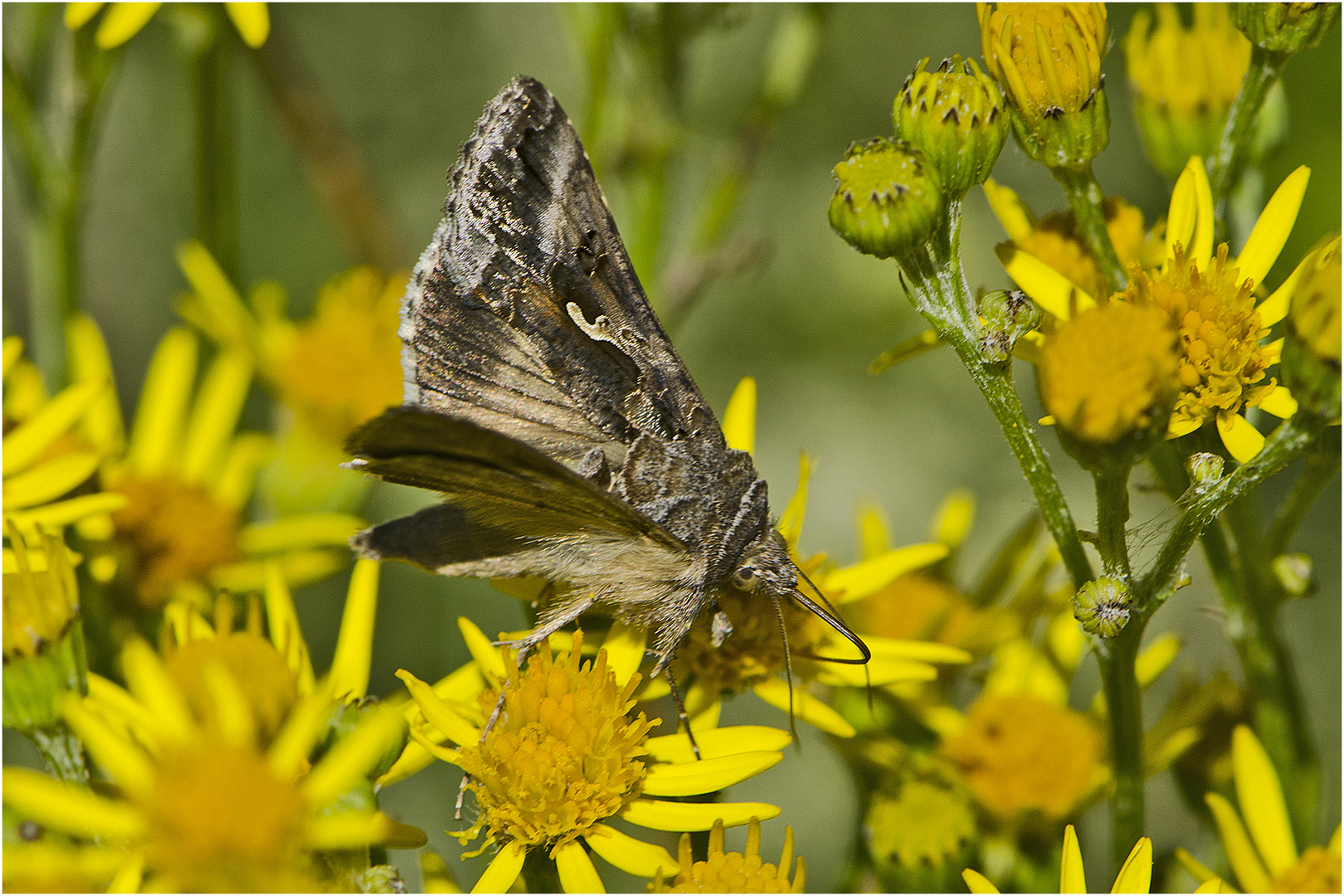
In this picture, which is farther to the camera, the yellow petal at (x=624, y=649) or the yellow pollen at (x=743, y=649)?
the yellow pollen at (x=743, y=649)

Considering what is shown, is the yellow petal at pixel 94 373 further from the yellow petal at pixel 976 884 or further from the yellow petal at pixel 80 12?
Answer: the yellow petal at pixel 976 884

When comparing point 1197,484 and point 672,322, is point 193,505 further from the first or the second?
point 1197,484

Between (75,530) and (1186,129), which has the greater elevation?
(1186,129)

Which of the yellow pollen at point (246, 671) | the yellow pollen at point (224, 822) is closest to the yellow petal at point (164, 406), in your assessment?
the yellow pollen at point (246, 671)

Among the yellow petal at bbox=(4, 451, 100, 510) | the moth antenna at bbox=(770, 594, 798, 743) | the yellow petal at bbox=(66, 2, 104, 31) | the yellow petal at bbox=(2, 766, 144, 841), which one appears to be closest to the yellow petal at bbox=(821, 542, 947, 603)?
the moth antenna at bbox=(770, 594, 798, 743)

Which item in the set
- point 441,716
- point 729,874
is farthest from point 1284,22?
point 441,716

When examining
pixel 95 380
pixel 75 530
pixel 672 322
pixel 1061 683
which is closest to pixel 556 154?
pixel 672 322
